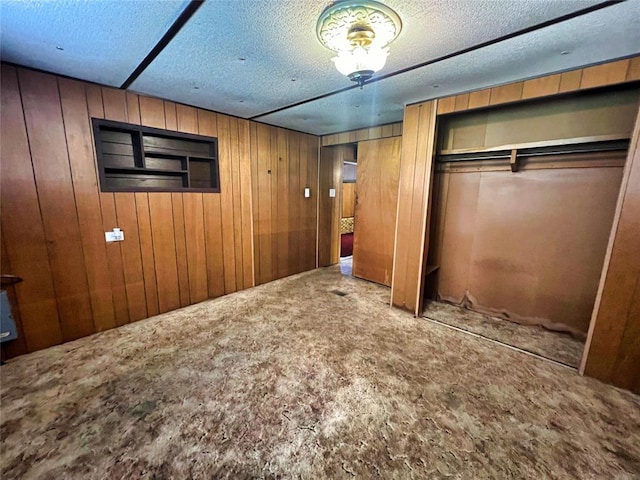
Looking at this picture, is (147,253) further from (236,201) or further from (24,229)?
(236,201)

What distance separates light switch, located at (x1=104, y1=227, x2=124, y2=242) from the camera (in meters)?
2.59

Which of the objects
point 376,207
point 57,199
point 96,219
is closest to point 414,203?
point 376,207

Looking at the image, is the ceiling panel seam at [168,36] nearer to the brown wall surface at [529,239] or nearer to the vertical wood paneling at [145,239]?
the vertical wood paneling at [145,239]

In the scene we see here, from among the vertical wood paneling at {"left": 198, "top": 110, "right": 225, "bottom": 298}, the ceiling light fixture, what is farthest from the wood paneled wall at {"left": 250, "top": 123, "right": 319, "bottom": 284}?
the ceiling light fixture

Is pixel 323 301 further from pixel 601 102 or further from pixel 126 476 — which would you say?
pixel 601 102

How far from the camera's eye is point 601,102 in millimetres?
2244

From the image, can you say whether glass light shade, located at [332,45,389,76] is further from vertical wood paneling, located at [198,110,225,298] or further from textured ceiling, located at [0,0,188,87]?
vertical wood paneling, located at [198,110,225,298]

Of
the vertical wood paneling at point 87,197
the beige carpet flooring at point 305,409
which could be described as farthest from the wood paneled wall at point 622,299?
the vertical wood paneling at point 87,197

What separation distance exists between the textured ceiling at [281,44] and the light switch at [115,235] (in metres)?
1.33

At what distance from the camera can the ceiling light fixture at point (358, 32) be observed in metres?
1.35

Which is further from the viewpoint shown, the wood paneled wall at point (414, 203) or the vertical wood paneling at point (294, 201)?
the vertical wood paneling at point (294, 201)

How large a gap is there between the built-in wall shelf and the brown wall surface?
291cm

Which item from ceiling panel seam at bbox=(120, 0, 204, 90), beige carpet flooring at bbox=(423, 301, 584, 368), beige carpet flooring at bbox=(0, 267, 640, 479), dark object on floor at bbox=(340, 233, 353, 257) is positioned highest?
ceiling panel seam at bbox=(120, 0, 204, 90)

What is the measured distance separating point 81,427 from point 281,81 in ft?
9.13
